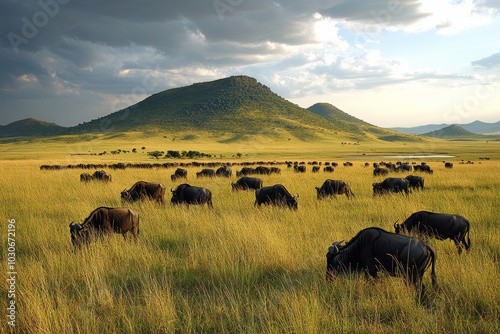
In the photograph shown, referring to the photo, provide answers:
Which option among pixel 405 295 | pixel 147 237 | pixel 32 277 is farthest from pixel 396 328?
pixel 147 237

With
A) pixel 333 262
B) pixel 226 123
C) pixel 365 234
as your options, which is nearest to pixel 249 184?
pixel 333 262

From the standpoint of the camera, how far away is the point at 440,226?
7.50m

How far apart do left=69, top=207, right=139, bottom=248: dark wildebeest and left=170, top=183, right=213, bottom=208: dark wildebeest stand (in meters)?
4.43

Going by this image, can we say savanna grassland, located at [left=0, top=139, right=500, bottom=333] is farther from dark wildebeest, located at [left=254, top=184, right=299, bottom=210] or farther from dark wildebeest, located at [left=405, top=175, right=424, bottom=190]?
dark wildebeest, located at [left=405, top=175, right=424, bottom=190]

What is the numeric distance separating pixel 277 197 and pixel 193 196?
10.3 ft

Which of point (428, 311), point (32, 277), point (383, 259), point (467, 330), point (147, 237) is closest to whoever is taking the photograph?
point (467, 330)

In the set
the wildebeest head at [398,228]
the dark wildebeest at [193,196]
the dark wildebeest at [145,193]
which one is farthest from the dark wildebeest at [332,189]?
the wildebeest head at [398,228]

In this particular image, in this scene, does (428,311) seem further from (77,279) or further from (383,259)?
(77,279)

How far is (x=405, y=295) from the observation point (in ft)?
15.7

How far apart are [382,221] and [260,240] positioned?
465 centimetres

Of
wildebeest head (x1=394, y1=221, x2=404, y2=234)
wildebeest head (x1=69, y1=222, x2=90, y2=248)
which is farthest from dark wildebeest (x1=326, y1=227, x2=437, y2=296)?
wildebeest head (x1=69, y1=222, x2=90, y2=248)

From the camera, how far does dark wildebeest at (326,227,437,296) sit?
495 cm

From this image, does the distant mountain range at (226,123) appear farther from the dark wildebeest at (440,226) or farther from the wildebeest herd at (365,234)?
the dark wildebeest at (440,226)

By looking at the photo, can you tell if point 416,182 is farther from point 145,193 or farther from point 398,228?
point 145,193
